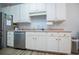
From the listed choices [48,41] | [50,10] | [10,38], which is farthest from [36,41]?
[50,10]

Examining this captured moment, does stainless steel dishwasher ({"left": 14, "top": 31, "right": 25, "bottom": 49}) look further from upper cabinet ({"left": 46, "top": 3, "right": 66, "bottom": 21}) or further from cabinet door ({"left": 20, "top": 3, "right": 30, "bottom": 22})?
upper cabinet ({"left": 46, "top": 3, "right": 66, "bottom": 21})

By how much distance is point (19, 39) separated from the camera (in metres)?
2.04

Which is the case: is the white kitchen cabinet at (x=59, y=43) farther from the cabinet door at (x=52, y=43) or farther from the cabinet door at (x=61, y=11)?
the cabinet door at (x=61, y=11)

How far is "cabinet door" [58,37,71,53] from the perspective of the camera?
1.94m

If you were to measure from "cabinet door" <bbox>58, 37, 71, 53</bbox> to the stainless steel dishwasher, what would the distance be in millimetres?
642

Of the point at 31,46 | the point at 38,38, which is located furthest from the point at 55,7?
the point at 31,46

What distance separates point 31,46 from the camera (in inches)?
78.9

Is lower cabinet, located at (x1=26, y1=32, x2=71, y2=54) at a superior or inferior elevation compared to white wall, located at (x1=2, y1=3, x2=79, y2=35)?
inferior

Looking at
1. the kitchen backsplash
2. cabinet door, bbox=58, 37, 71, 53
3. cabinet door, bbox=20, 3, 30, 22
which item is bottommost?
cabinet door, bbox=58, 37, 71, 53

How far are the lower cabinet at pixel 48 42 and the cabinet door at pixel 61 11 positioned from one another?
30cm

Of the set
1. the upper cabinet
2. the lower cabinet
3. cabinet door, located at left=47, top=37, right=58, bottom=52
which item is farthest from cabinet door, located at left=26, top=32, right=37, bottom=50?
the upper cabinet

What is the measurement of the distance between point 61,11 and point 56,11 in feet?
0.27
